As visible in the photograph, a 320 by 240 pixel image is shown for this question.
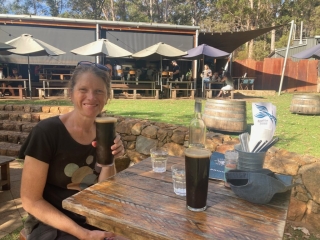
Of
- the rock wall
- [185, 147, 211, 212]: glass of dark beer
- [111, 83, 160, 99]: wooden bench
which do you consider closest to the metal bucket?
[185, 147, 211, 212]: glass of dark beer

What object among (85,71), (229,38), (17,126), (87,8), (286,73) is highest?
(87,8)

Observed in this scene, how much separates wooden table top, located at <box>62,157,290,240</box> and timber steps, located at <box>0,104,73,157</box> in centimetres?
388

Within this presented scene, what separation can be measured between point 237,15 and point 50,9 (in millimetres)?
26721

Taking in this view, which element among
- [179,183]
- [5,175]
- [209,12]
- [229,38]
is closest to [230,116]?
[179,183]

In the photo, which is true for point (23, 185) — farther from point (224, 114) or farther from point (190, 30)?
point (190, 30)

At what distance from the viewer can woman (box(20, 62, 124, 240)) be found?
136 centimetres

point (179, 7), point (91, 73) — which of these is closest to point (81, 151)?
point (91, 73)

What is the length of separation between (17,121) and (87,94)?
4766mm

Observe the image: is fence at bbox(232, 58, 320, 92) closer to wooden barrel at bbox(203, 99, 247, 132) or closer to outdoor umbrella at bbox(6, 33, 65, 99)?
outdoor umbrella at bbox(6, 33, 65, 99)

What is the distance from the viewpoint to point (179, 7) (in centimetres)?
3272

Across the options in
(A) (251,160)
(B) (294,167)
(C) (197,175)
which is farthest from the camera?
(B) (294,167)

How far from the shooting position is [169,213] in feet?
3.89

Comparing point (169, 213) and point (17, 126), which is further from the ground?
point (169, 213)

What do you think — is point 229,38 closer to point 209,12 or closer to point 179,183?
point 179,183
